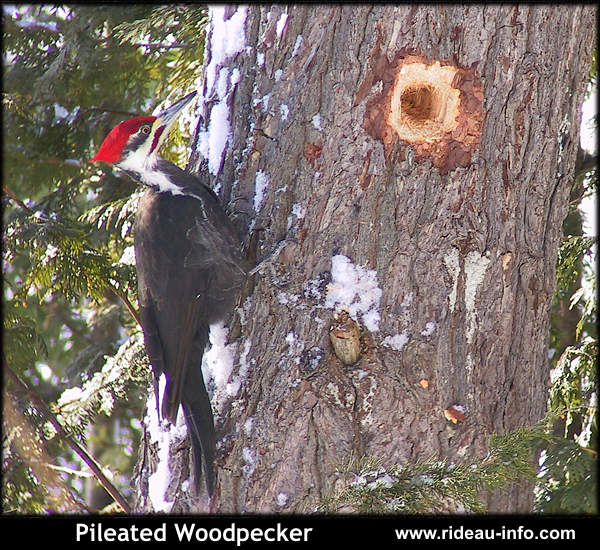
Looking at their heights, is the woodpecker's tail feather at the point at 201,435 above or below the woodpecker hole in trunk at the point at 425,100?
below

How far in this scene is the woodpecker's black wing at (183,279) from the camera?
2500mm

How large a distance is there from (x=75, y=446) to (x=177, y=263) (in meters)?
0.97

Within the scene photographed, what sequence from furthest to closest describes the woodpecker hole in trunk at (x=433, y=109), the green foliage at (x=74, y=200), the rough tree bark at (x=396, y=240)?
the green foliage at (x=74, y=200) < the woodpecker hole in trunk at (x=433, y=109) < the rough tree bark at (x=396, y=240)

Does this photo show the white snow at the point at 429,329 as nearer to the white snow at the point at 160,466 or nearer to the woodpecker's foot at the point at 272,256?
the woodpecker's foot at the point at 272,256

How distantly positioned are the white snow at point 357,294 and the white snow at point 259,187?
1.34 ft

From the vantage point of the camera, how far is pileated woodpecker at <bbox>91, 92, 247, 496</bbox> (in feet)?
8.29

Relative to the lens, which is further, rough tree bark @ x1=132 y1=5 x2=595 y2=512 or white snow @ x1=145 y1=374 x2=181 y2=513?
white snow @ x1=145 y1=374 x2=181 y2=513

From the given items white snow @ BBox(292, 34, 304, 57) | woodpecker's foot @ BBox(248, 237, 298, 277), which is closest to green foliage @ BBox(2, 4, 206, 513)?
woodpecker's foot @ BBox(248, 237, 298, 277)

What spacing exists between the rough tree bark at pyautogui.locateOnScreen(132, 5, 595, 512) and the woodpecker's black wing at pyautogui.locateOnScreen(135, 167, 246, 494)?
0.41 ft

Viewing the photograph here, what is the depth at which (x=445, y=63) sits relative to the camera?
241cm

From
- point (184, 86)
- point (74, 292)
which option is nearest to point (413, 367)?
point (74, 292)

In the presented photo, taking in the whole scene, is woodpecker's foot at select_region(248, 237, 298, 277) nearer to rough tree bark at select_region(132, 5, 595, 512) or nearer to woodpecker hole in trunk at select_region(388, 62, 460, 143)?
rough tree bark at select_region(132, 5, 595, 512)

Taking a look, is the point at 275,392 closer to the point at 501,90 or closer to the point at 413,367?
the point at 413,367

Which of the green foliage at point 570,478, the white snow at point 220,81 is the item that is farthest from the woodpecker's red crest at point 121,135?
the green foliage at point 570,478
